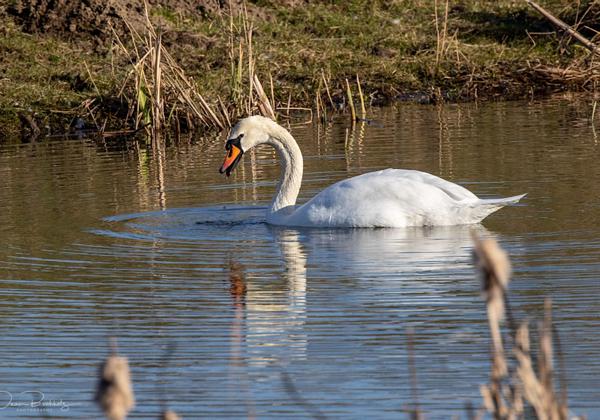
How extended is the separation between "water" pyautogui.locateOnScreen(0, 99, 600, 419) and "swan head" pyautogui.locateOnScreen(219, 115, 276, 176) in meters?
0.39

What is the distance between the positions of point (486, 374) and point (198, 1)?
50.8ft

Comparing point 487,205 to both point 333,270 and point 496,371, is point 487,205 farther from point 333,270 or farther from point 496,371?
point 496,371

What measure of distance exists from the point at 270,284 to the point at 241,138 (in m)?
2.77

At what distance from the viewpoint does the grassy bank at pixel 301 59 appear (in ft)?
52.9

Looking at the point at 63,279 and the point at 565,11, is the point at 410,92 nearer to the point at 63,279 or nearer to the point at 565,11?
the point at 565,11

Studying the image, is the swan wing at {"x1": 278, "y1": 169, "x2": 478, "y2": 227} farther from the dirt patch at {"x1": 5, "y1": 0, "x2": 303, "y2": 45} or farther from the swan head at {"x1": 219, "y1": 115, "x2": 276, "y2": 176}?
the dirt patch at {"x1": 5, "y1": 0, "x2": 303, "y2": 45}

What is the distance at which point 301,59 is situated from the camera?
59.1 ft

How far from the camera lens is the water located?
16.4 ft

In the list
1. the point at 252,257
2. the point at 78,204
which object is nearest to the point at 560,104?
the point at 78,204

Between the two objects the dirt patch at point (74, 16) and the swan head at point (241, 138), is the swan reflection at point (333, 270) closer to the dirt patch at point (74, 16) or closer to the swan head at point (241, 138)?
the swan head at point (241, 138)
